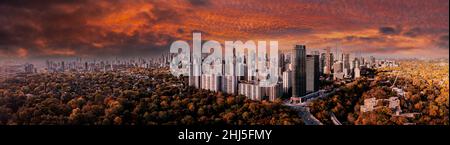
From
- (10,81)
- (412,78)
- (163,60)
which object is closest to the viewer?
(10,81)

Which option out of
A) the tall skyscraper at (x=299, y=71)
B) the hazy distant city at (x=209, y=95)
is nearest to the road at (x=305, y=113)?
the hazy distant city at (x=209, y=95)

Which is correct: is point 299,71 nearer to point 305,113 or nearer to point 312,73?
point 312,73
